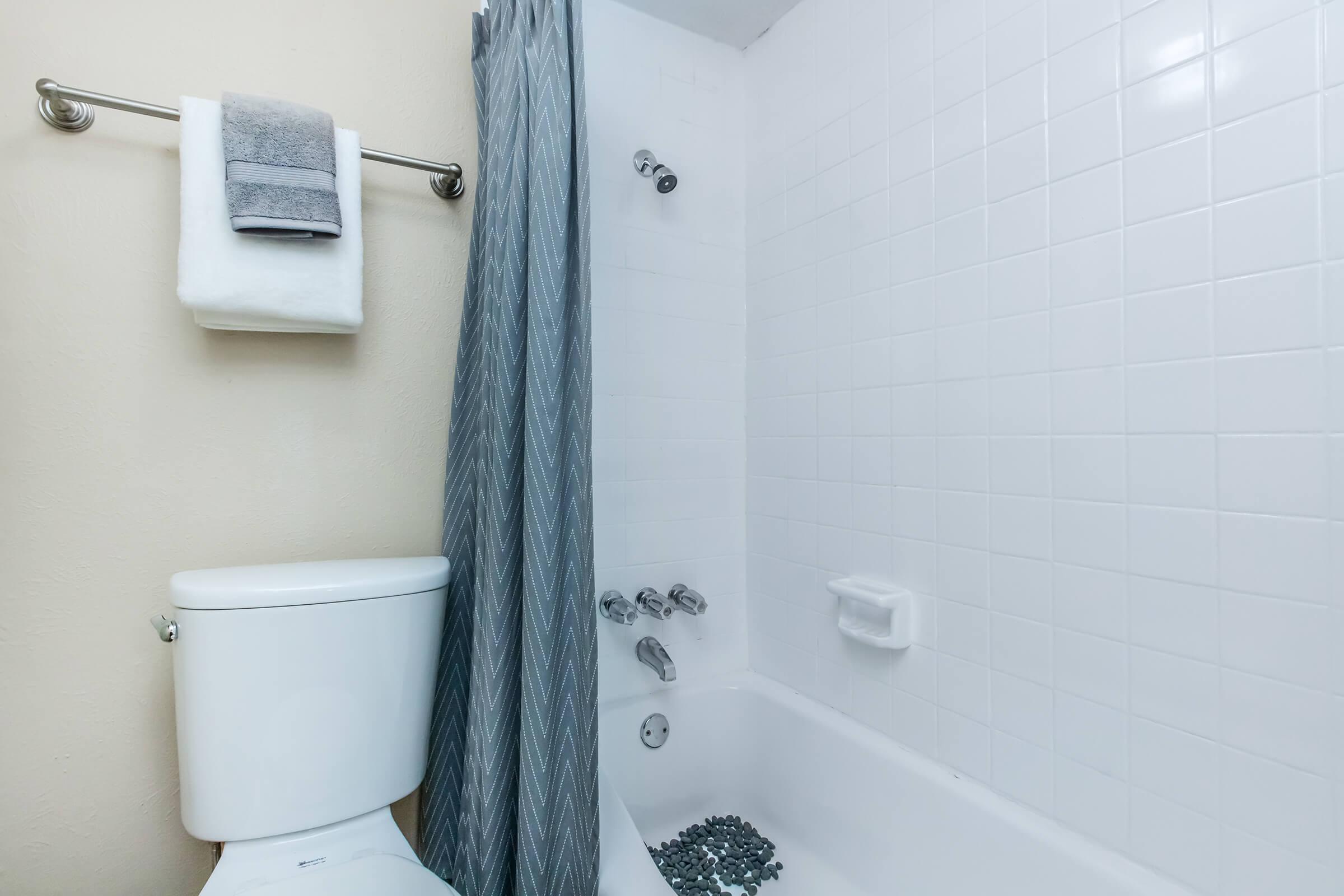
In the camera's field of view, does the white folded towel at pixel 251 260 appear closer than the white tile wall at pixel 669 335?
Yes

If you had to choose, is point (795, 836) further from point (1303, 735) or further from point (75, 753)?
point (75, 753)

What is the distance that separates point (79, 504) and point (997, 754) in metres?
1.67

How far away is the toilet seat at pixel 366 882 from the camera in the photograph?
0.94 m

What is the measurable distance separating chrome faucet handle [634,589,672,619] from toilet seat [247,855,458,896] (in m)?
0.68

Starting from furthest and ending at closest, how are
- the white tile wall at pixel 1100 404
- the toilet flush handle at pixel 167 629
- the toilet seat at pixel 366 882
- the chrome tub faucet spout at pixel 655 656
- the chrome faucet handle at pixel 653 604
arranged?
1. the chrome faucet handle at pixel 653 604
2. the chrome tub faucet spout at pixel 655 656
3. the toilet flush handle at pixel 167 629
4. the toilet seat at pixel 366 882
5. the white tile wall at pixel 1100 404

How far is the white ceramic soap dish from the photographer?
1313 millimetres

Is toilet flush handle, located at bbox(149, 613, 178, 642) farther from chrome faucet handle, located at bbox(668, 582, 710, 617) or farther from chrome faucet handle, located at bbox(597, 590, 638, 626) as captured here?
chrome faucet handle, located at bbox(668, 582, 710, 617)

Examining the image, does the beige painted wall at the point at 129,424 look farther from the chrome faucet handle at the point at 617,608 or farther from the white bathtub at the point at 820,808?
the white bathtub at the point at 820,808

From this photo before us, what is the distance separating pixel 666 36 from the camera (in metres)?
1.71

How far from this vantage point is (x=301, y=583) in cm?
106

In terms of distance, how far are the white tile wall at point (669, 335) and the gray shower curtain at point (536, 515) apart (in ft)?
1.36

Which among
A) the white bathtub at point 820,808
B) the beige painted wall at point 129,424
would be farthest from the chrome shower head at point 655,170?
the white bathtub at point 820,808

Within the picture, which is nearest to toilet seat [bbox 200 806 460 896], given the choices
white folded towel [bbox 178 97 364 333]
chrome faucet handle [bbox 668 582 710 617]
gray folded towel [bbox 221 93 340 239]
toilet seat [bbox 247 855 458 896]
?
toilet seat [bbox 247 855 458 896]

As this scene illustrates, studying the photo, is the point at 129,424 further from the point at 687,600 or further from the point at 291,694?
the point at 687,600
